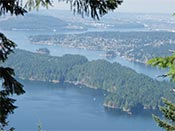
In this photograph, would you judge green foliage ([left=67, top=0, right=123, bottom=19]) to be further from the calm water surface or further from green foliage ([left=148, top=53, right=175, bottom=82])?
the calm water surface

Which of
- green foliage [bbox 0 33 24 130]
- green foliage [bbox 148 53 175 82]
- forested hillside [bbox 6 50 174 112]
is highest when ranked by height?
green foliage [bbox 148 53 175 82]

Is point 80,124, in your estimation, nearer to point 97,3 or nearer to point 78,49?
point 97,3

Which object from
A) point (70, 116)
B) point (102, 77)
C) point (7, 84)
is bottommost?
point (102, 77)

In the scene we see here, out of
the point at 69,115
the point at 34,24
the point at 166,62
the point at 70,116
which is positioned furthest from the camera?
the point at 34,24

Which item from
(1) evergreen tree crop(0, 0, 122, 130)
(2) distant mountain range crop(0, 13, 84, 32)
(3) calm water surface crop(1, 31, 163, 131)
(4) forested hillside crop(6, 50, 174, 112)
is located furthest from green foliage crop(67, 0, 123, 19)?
(2) distant mountain range crop(0, 13, 84, 32)

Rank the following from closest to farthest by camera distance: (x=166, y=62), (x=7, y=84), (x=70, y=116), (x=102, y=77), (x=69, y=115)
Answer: (x=166, y=62)
(x=7, y=84)
(x=70, y=116)
(x=69, y=115)
(x=102, y=77)

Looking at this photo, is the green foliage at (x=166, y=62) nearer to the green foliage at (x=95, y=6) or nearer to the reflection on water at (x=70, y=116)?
the green foliage at (x=95, y=6)

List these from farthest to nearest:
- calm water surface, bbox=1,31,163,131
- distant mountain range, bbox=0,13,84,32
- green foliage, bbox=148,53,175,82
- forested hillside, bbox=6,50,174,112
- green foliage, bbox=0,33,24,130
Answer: distant mountain range, bbox=0,13,84,32 → forested hillside, bbox=6,50,174,112 → calm water surface, bbox=1,31,163,131 → green foliage, bbox=0,33,24,130 → green foliage, bbox=148,53,175,82

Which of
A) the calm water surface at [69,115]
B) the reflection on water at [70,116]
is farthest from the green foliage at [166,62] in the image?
the reflection on water at [70,116]

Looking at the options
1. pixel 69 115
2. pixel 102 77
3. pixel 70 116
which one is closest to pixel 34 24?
pixel 102 77

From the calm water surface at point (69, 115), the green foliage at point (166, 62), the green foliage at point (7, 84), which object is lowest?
the calm water surface at point (69, 115)

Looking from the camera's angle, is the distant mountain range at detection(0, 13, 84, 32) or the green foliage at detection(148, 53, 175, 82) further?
the distant mountain range at detection(0, 13, 84, 32)

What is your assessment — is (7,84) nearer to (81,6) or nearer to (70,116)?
(81,6)
